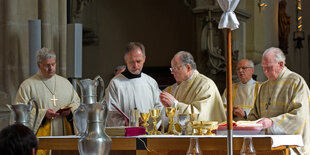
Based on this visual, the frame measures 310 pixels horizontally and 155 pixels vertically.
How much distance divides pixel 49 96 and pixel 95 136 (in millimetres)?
3216

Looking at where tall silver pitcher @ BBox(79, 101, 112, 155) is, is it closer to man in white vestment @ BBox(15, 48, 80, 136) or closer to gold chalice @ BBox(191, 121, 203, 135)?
gold chalice @ BBox(191, 121, 203, 135)

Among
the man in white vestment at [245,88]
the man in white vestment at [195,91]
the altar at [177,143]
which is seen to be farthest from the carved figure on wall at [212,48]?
the altar at [177,143]

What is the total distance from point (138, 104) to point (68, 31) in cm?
175

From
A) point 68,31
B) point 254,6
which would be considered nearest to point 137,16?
point 254,6

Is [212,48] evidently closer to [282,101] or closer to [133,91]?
[133,91]

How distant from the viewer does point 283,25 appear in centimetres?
1348

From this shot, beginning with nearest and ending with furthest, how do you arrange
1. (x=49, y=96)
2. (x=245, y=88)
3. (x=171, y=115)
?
(x=171, y=115)
(x=49, y=96)
(x=245, y=88)

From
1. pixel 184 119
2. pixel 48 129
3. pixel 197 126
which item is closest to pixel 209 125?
pixel 197 126

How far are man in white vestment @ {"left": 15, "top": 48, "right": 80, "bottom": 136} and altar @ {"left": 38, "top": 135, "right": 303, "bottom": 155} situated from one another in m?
1.68

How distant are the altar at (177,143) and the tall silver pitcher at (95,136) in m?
0.61

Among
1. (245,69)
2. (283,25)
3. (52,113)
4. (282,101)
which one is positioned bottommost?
(52,113)

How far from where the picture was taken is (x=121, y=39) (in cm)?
1402

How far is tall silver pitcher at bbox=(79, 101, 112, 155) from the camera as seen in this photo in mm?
4273

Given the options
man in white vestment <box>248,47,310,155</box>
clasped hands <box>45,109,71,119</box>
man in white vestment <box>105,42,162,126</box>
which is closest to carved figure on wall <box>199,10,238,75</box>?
man in white vestment <box>105,42,162,126</box>
